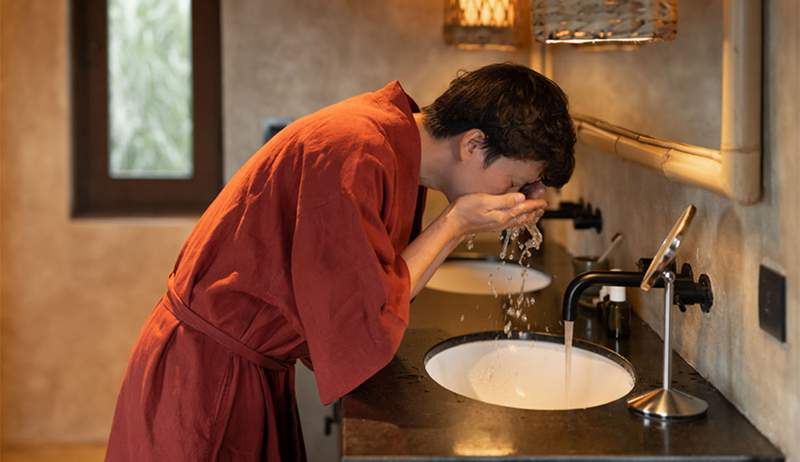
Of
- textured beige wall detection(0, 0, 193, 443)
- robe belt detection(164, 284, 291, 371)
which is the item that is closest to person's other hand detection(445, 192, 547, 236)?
robe belt detection(164, 284, 291, 371)

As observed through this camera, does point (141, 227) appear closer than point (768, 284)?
No

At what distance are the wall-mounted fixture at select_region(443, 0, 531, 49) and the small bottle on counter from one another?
53.8 inches

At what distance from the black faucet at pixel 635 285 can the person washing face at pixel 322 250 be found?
19cm

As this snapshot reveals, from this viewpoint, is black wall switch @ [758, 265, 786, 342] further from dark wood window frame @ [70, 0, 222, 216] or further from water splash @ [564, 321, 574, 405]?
dark wood window frame @ [70, 0, 222, 216]

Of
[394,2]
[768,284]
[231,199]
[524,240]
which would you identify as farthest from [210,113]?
[768,284]

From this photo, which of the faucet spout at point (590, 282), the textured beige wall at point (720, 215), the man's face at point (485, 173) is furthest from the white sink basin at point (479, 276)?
the faucet spout at point (590, 282)

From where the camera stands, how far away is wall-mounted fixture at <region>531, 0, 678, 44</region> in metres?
1.50

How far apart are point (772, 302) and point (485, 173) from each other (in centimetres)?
55

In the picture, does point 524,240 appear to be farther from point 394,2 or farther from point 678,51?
point 678,51

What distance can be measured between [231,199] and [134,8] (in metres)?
2.32

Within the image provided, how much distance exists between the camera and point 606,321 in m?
1.92

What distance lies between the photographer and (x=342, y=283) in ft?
4.73

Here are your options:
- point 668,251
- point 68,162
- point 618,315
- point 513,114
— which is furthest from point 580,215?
point 68,162

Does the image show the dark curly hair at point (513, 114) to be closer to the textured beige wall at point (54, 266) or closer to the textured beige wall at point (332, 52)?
the textured beige wall at point (332, 52)
